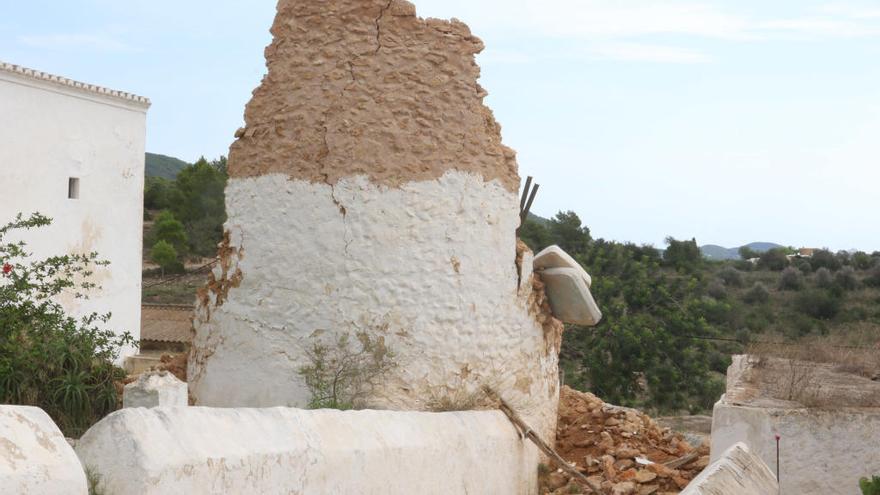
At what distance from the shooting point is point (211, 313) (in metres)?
8.05

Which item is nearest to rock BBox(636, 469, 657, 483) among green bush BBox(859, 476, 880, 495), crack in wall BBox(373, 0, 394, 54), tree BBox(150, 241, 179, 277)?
green bush BBox(859, 476, 880, 495)

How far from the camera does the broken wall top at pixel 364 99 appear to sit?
771 centimetres

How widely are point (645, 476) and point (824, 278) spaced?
27.2 metres

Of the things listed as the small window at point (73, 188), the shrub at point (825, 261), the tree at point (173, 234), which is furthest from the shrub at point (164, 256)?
the shrub at point (825, 261)

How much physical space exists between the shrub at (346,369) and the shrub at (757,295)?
26.9m

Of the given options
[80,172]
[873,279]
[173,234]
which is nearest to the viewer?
[80,172]

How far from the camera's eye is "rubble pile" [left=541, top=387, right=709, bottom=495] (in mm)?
7844

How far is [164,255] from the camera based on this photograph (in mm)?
35625

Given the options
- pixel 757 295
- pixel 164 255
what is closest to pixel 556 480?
pixel 757 295

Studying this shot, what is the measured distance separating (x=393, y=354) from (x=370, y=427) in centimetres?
173

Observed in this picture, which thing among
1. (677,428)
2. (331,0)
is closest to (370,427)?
(331,0)

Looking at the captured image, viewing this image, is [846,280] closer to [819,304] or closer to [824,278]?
[824,278]

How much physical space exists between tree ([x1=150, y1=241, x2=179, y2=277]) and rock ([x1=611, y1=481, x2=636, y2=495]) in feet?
98.0

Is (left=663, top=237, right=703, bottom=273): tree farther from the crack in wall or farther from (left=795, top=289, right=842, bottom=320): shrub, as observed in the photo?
the crack in wall
